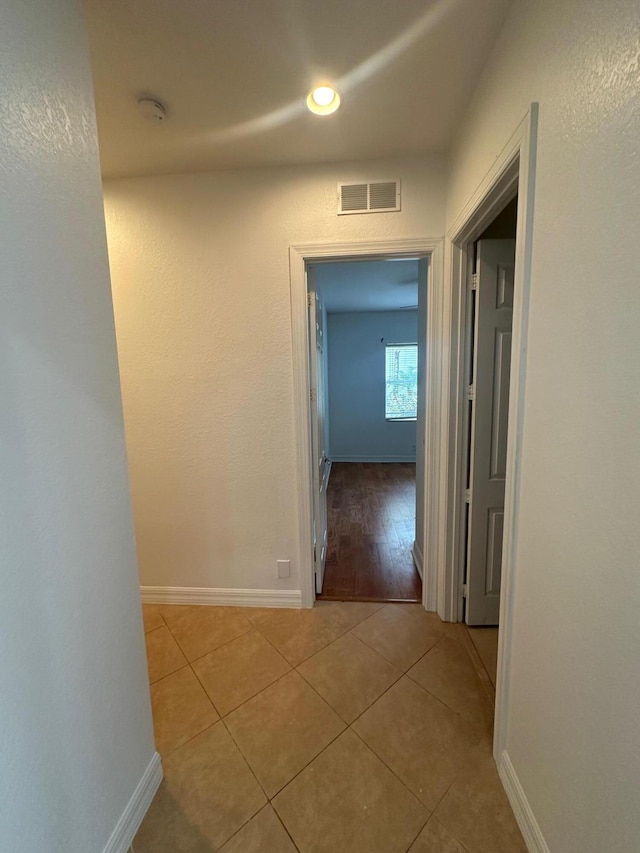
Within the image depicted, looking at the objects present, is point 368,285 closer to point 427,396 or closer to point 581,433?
point 427,396

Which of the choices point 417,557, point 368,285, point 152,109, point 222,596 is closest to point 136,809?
point 222,596

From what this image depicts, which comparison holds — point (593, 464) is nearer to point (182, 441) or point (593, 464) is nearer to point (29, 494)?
point (29, 494)

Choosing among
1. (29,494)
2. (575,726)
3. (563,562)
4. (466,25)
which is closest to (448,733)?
(575,726)

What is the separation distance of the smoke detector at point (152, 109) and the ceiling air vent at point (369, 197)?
2.92 ft

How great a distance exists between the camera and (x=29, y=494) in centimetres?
82

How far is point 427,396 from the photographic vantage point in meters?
2.15

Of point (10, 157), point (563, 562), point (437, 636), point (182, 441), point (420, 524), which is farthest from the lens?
point (420, 524)

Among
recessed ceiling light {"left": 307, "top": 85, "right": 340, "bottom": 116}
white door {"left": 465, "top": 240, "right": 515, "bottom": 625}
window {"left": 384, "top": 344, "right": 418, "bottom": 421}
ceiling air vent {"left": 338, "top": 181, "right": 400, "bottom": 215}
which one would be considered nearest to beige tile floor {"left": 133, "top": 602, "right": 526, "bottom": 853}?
white door {"left": 465, "top": 240, "right": 515, "bottom": 625}

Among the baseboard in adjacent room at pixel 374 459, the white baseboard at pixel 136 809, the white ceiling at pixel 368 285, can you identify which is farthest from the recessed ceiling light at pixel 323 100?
the baseboard in adjacent room at pixel 374 459

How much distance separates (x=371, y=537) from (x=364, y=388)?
3.24 metres

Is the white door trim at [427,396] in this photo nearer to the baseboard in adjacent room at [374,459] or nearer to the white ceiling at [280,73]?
the white ceiling at [280,73]

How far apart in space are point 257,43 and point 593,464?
171 cm

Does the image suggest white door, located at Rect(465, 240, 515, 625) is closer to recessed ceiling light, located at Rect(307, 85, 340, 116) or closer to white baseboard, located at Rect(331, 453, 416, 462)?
recessed ceiling light, located at Rect(307, 85, 340, 116)

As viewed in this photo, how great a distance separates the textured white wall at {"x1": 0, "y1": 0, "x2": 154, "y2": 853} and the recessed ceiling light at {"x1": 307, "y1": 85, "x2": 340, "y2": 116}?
2.71 feet
